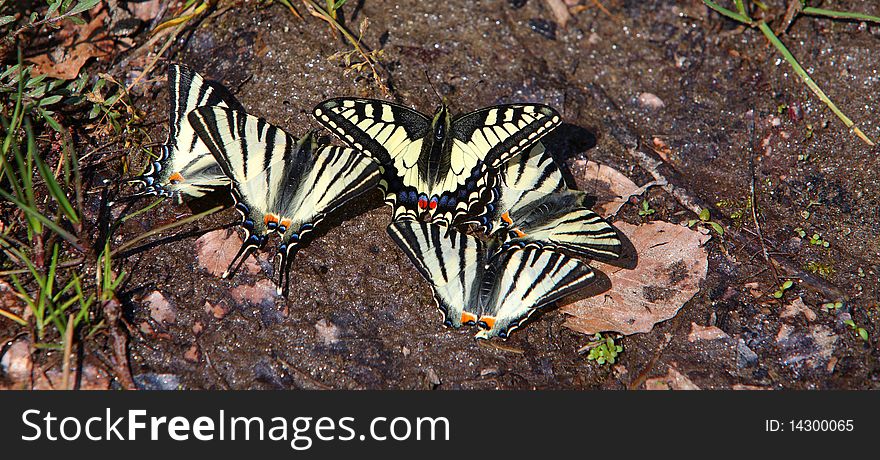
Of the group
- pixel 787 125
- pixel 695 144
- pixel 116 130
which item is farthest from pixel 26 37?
pixel 787 125

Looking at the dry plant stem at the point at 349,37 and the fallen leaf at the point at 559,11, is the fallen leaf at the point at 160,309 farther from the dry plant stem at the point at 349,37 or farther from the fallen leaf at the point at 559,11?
the fallen leaf at the point at 559,11

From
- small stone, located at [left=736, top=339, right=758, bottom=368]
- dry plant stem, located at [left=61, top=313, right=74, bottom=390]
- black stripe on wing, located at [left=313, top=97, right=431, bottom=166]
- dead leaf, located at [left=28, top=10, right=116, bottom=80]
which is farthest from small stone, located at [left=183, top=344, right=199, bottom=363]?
small stone, located at [left=736, top=339, right=758, bottom=368]

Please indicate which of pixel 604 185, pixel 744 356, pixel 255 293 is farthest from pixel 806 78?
pixel 255 293

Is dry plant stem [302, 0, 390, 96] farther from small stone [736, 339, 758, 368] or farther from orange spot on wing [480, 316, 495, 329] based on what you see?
small stone [736, 339, 758, 368]

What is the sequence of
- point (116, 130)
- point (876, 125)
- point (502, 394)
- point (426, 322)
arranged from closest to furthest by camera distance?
point (502, 394), point (426, 322), point (116, 130), point (876, 125)

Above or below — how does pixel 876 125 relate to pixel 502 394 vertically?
above

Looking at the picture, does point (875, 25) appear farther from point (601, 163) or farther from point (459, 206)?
point (459, 206)

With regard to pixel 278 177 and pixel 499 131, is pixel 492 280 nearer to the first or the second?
pixel 499 131
